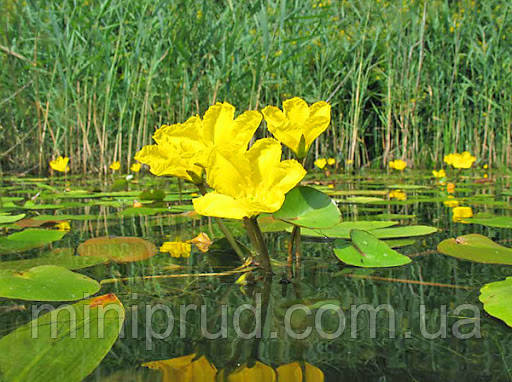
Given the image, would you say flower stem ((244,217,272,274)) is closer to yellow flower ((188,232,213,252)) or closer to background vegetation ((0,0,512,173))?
yellow flower ((188,232,213,252))

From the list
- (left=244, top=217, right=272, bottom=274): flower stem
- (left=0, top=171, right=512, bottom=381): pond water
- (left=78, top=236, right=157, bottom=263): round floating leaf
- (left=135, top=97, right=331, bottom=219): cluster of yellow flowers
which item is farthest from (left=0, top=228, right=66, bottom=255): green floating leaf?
(left=244, top=217, right=272, bottom=274): flower stem

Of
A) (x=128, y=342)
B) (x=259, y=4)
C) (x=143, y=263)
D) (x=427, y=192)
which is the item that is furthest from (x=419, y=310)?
(x=259, y=4)

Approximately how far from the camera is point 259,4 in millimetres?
2391

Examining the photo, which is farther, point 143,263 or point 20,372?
point 143,263

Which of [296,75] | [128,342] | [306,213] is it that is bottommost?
[128,342]

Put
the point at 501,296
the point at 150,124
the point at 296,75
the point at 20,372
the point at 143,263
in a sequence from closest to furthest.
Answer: the point at 20,372
the point at 501,296
the point at 143,263
the point at 296,75
the point at 150,124

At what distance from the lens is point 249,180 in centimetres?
61

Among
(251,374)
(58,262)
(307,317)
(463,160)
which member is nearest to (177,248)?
(58,262)

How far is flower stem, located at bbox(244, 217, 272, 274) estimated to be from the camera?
2.10 feet

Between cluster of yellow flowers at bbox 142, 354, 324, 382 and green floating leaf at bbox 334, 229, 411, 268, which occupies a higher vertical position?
green floating leaf at bbox 334, 229, 411, 268

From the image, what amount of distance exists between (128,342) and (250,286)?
23 centimetres

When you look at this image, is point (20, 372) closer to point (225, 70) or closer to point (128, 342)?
point (128, 342)

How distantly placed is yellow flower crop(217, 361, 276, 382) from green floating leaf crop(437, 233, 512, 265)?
554mm

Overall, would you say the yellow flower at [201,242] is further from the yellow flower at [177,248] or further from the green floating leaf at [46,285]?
the green floating leaf at [46,285]
